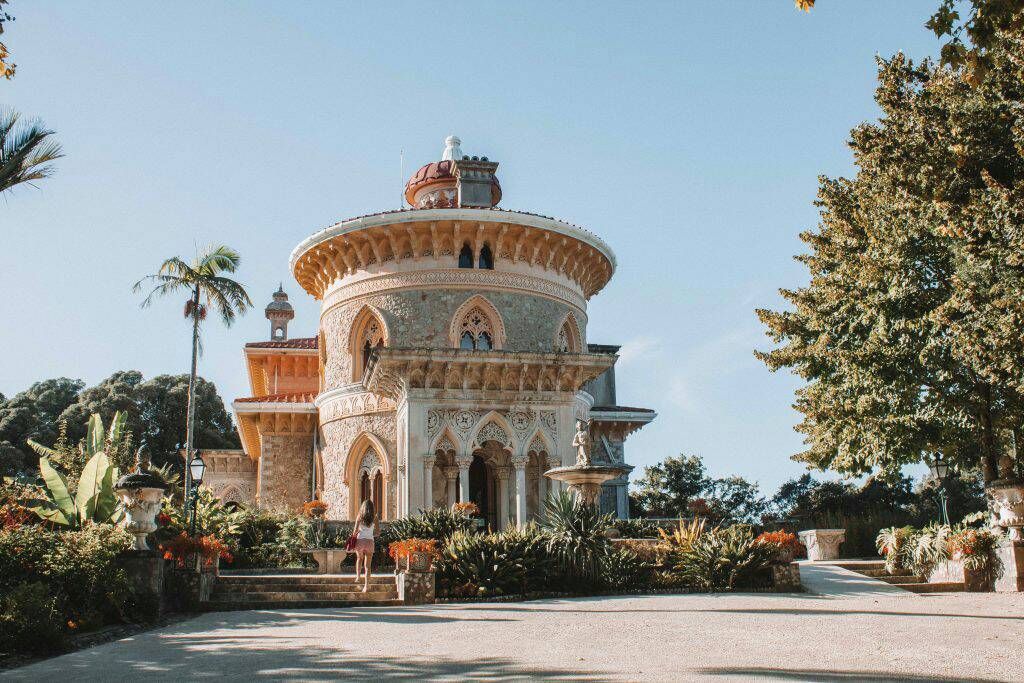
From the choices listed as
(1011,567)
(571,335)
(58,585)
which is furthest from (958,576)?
(58,585)

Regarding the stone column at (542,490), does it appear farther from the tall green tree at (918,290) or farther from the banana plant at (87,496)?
the banana plant at (87,496)

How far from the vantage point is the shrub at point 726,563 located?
15195mm

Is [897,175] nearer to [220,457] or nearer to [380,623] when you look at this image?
[380,623]

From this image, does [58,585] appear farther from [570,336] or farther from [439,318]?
[570,336]

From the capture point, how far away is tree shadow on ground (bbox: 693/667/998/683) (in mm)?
6234

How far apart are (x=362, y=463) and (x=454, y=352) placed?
234 inches

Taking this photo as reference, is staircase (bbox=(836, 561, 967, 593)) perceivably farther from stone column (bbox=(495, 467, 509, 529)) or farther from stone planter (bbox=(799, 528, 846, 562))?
stone column (bbox=(495, 467, 509, 529))

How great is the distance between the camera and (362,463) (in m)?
25.1

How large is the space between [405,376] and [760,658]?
14878mm

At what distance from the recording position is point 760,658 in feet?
24.0

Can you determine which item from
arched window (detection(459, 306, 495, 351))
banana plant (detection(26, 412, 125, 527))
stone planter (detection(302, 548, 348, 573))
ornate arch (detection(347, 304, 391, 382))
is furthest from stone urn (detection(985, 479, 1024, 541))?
ornate arch (detection(347, 304, 391, 382))

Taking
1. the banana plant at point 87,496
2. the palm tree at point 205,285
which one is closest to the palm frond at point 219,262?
the palm tree at point 205,285

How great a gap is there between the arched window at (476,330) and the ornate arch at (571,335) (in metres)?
2.45

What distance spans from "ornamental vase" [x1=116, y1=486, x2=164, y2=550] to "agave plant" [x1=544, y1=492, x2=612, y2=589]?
6.46 meters
